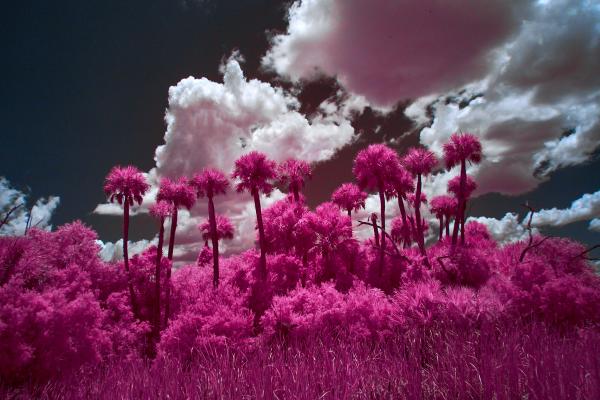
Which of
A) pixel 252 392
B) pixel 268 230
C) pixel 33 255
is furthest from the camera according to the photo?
pixel 268 230

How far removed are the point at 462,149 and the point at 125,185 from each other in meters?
34.0

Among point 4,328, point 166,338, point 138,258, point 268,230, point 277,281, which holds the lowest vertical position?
point 166,338

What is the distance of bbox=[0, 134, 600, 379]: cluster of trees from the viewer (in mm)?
19484

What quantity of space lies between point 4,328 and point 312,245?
26046 millimetres

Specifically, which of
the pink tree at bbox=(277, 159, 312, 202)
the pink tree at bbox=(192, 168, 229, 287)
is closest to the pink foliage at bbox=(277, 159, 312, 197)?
the pink tree at bbox=(277, 159, 312, 202)

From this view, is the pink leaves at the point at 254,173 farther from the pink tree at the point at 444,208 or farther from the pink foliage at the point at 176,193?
the pink tree at the point at 444,208

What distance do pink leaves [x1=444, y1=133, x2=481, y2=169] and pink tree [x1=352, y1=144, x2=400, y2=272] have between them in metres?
6.81

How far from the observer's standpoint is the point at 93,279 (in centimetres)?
3134

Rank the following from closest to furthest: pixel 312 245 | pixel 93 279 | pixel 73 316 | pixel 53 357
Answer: pixel 53 357 → pixel 73 316 → pixel 93 279 → pixel 312 245

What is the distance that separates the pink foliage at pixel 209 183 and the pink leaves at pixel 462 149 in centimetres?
2383

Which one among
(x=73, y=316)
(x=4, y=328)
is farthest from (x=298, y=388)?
(x=73, y=316)

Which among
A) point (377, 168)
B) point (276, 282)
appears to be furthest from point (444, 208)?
point (276, 282)

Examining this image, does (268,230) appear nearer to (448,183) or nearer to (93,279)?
(93,279)

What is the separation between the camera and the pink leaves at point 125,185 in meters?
34.5
